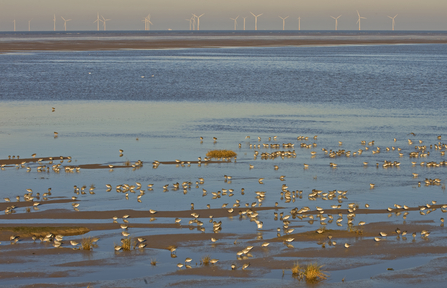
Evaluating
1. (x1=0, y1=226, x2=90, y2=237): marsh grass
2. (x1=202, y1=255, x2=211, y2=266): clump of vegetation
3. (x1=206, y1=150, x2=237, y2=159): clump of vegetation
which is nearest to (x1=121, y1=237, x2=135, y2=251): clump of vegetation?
(x1=0, y1=226, x2=90, y2=237): marsh grass

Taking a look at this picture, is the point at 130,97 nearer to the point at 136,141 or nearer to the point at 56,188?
the point at 136,141

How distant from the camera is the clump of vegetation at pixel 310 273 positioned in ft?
51.5

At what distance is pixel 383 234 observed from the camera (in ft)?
62.3

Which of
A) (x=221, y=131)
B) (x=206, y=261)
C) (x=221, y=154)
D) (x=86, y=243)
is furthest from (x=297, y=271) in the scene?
(x=221, y=131)

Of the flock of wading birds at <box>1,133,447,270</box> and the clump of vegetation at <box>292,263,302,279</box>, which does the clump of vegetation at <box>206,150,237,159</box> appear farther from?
the clump of vegetation at <box>292,263,302,279</box>

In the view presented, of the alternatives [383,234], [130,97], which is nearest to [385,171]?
[383,234]

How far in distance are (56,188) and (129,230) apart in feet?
22.1

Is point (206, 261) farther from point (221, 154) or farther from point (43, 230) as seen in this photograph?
point (221, 154)

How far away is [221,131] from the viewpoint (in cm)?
3966

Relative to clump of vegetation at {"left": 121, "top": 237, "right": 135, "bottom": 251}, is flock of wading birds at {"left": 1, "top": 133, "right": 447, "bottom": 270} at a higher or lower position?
higher

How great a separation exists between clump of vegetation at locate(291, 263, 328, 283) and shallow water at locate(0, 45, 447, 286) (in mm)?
2103

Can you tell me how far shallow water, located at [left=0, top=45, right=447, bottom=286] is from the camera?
24.0 metres

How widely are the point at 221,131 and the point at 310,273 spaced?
963 inches

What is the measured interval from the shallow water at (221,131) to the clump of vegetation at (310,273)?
2103 millimetres
